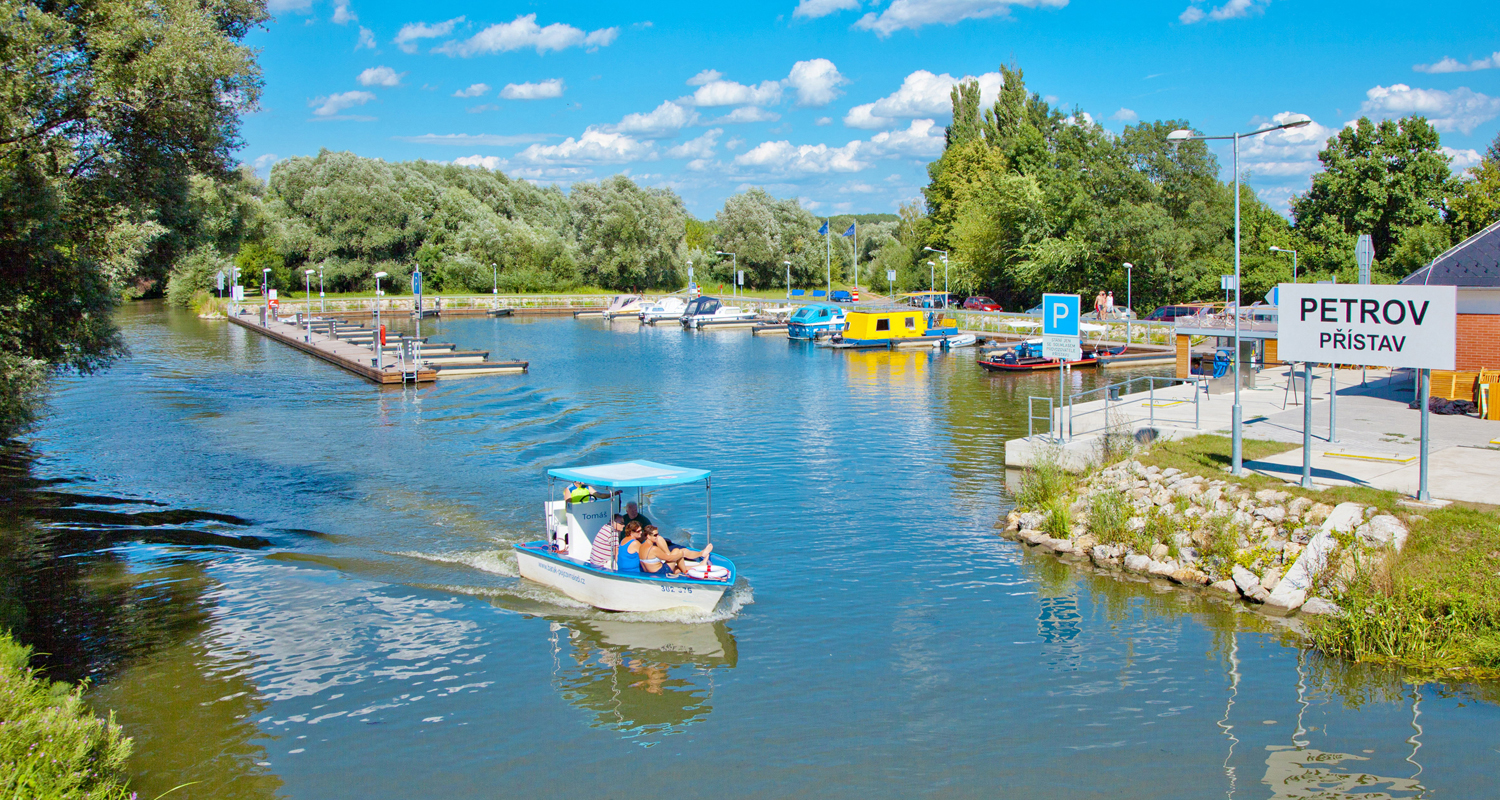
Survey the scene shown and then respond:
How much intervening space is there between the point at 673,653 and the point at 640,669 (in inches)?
28.2

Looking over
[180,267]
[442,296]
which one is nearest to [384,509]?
[180,267]

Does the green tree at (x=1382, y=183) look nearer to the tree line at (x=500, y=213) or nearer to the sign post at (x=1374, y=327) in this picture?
the tree line at (x=500, y=213)

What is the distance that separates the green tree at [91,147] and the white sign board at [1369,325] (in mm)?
20717

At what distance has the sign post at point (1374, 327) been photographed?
1789 centimetres

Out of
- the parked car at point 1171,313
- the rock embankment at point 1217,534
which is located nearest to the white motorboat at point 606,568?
the rock embankment at point 1217,534

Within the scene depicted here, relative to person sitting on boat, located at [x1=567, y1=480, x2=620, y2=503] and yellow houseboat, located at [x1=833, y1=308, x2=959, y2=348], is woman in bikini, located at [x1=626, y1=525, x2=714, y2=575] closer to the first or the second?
person sitting on boat, located at [x1=567, y1=480, x2=620, y2=503]

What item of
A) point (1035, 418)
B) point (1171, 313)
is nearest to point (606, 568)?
point (1035, 418)

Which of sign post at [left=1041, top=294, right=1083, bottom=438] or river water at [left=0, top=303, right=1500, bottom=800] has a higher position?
sign post at [left=1041, top=294, right=1083, bottom=438]

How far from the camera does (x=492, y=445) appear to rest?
1276 inches

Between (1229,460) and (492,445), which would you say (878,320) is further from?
(1229,460)

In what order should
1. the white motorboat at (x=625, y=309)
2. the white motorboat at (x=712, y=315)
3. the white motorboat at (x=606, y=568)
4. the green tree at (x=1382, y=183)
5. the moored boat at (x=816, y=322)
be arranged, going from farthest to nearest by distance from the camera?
the white motorboat at (x=625, y=309), the white motorboat at (x=712, y=315), the moored boat at (x=816, y=322), the green tree at (x=1382, y=183), the white motorboat at (x=606, y=568)

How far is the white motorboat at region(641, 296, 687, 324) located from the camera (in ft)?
293

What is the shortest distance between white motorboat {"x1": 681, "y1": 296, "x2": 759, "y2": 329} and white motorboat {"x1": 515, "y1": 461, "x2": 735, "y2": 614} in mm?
64098

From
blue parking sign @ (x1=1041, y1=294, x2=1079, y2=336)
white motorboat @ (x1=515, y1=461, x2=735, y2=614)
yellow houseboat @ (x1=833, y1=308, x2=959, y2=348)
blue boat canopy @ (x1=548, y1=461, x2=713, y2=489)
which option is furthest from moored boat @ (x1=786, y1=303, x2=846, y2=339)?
blue boat canopy @ (x1=548, y1=461, x2=713, y2=489)
